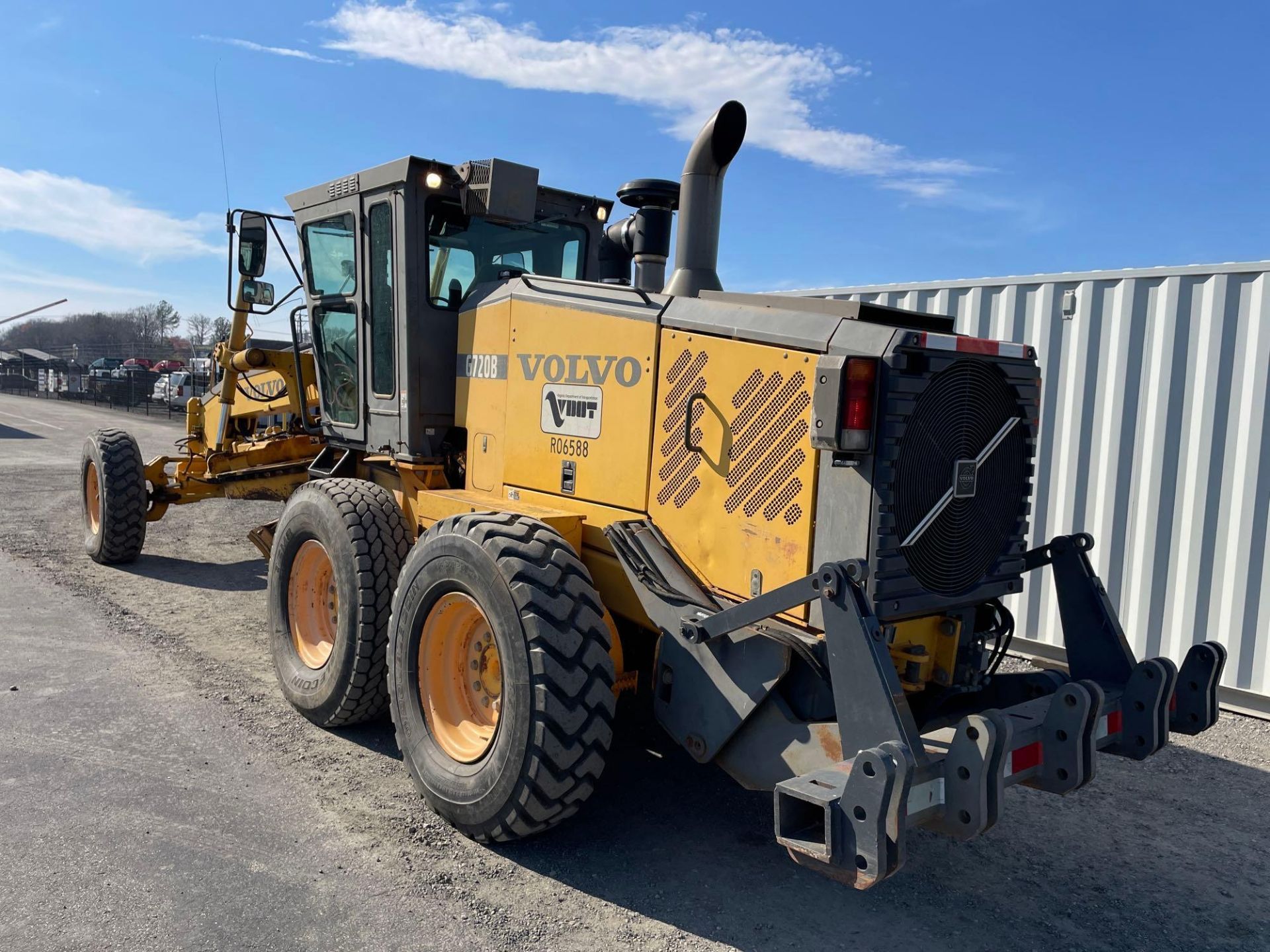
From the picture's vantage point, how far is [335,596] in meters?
5.07

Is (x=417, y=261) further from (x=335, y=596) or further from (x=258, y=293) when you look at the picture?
(x=258, y=293)

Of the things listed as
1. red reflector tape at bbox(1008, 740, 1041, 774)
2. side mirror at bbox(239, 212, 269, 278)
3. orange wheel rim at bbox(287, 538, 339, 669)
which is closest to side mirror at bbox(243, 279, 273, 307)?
side mirror at bbox(239, 212, 269, 278)

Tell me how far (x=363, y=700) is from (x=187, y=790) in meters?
0.87

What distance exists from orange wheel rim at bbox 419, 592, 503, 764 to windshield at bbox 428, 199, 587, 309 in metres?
1.94

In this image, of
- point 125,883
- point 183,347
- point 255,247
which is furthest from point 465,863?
point 183,347

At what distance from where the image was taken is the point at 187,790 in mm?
4035

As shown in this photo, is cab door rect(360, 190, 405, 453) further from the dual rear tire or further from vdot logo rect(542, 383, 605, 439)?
vdot logo rect(542, 383, 605, 439)

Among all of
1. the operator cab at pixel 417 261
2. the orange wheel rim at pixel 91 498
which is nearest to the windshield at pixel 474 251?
the operator cab at pixel 417 261

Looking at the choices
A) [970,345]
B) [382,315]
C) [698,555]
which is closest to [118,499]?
[382,315]

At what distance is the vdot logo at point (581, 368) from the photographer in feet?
12.7

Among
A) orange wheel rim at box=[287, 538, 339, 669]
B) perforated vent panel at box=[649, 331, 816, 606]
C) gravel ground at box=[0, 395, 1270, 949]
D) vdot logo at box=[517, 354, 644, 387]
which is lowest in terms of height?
gravel ground at box=[0, 395, 1270, 949]

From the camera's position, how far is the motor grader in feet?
9.91

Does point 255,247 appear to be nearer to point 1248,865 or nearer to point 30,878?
point 30,878

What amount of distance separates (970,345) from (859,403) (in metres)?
0.61
